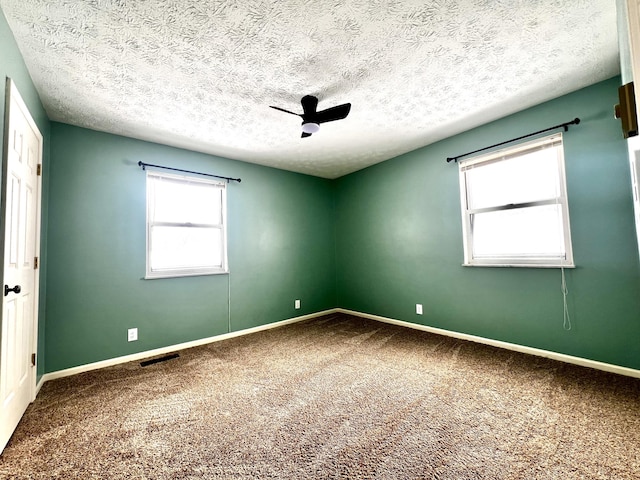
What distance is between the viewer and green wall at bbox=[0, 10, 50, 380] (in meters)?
1.58

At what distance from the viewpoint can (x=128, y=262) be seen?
3.09 m

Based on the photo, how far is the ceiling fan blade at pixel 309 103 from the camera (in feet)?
7.98

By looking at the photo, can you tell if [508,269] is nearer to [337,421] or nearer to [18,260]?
[337,421]

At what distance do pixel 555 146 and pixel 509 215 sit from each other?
2.51 feet

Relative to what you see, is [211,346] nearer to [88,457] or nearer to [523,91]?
[88,457]

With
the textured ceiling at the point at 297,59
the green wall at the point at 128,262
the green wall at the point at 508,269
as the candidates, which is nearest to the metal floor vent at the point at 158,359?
the green wall at the point at 128,262

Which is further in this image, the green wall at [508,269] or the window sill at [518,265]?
the window sill at [518,265]

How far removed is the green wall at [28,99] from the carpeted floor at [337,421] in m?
0.74

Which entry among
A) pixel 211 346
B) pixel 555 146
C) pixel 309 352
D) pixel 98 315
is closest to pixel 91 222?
pixel 98 315

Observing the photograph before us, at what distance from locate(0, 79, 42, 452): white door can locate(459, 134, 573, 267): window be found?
157 inches

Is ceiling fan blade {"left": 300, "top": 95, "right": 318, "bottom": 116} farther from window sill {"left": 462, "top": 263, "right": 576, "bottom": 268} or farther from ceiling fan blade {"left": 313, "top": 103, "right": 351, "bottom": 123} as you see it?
window sill {"left": 462, "top": 263, "right": 576, "bottom": 268}

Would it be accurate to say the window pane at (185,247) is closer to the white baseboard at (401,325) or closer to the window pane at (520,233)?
the white baseboard at (401,325)

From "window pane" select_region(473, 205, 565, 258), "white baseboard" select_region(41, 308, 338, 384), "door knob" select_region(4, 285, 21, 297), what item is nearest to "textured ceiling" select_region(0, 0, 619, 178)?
"window pane" select_region(473, 205, 565, 258)

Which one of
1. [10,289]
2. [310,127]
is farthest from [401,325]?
[10,289]
